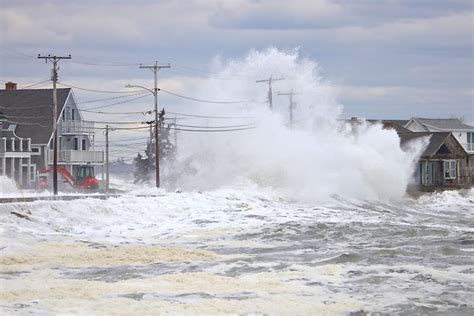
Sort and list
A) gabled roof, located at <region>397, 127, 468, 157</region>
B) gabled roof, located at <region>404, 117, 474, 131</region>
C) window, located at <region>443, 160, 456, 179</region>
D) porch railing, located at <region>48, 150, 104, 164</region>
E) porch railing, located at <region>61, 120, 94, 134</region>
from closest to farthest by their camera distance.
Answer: porch railing, located at <region>48, 150, 104, 164</region> → porch railing, located at <region>61, 120, 94, 134</region> → gabled roof, located at <region>397, 127, 468, 157</region> → window, located at <region>443, 160, 456, 179</region> → gabled roof, located at <region>404, 117, 474, 131</region>

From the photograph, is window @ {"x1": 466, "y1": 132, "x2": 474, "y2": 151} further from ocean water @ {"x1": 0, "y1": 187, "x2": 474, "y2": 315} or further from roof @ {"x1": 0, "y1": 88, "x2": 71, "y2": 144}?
ocean water @ {"x1": 0, "y1": 187, "x2": 474, "y2": 315}

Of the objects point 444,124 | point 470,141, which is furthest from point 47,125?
point 470,141

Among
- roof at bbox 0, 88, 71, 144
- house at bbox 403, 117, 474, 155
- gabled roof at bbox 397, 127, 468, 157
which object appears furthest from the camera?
house at bbox 403, 117, 474, 155

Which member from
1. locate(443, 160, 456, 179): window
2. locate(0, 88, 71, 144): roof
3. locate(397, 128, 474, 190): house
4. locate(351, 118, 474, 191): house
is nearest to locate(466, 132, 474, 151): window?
locate(351, 118, 474, 191): house

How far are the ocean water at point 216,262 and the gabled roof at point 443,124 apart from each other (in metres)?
54.3

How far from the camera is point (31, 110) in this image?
67875 millimetres

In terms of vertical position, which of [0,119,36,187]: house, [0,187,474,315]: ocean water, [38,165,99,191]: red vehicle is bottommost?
[0,187,474,315]: ocean water

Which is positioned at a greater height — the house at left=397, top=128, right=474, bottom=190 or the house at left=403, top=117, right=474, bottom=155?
the house at left=403, top=117, right=474, bottom=155

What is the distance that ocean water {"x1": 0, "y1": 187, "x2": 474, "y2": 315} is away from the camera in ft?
51.0

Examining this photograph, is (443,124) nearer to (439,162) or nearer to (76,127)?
(439,162)

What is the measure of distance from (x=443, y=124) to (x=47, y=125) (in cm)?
4288

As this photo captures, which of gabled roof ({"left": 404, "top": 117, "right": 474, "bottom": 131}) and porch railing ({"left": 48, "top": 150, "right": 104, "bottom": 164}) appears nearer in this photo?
porch railing ({"left": 48, "top": 150, "right": 104, "bottom": 164})

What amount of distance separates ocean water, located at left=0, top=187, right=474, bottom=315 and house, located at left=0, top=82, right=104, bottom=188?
30038mm

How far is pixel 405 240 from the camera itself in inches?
1067
